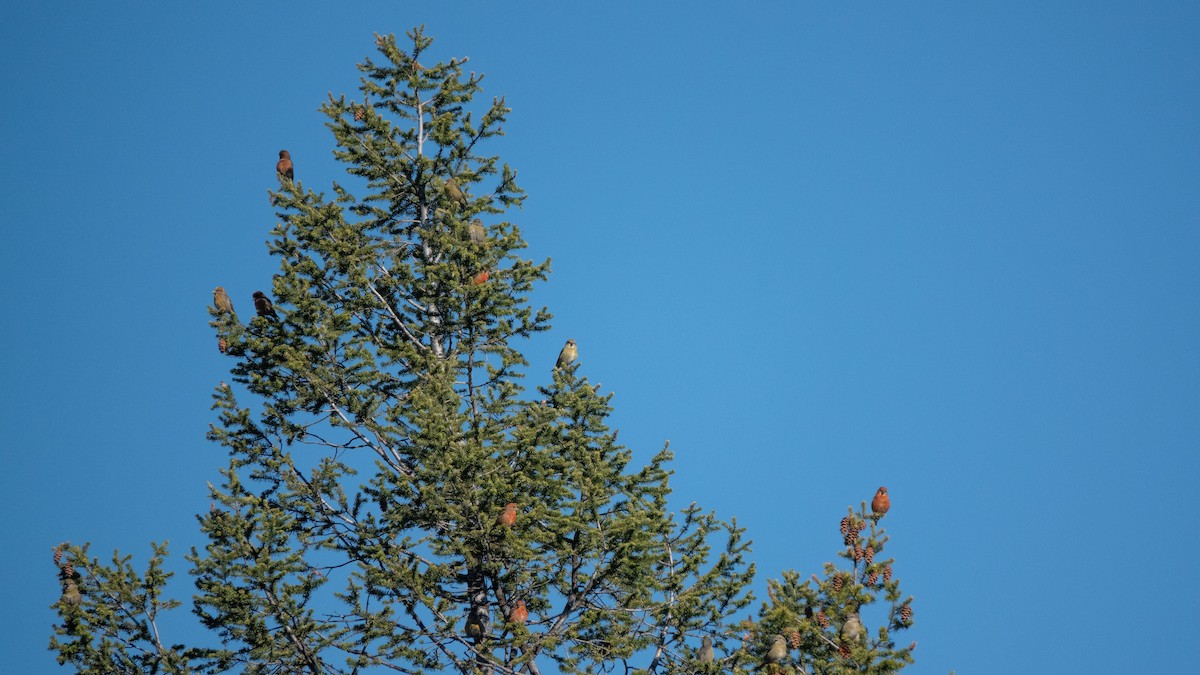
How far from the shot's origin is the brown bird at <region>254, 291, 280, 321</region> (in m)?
15.8

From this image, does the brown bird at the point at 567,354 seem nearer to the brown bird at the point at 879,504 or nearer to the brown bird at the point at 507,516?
the brown bird at the point at 507,516

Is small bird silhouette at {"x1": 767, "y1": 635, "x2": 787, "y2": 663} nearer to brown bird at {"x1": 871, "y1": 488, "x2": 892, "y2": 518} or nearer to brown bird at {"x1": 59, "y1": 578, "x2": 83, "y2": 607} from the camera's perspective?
brown bird at {"x1": 871, "y1": 488, "x2": 892, "y2": 518}

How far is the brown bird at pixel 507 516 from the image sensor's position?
14.0m

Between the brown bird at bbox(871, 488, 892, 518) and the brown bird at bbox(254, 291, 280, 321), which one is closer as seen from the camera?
the brown bird at bbox(871, 488, 892, 518)

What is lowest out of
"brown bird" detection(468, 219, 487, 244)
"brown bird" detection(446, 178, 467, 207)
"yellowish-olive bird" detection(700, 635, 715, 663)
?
"yellowish-olive bird" detection(700, 635, 715, 663)

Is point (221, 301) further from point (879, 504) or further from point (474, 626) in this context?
point (879, 504)

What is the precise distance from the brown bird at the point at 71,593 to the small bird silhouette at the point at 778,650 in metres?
6.75

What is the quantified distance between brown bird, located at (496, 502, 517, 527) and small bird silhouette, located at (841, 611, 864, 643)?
334 cm

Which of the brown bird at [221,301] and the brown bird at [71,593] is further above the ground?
the brown bird at [221,301]

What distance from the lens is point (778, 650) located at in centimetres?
1330

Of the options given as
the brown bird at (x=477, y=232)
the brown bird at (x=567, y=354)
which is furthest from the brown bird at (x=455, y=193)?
the brown bird at (x=567, y=354)

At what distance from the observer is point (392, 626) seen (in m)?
14.0

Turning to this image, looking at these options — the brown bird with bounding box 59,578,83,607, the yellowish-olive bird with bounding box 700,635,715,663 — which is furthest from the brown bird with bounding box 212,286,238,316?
the yellowish-olive bird with bounding box 700,635,715,663

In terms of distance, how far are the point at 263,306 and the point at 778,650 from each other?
272 inches
